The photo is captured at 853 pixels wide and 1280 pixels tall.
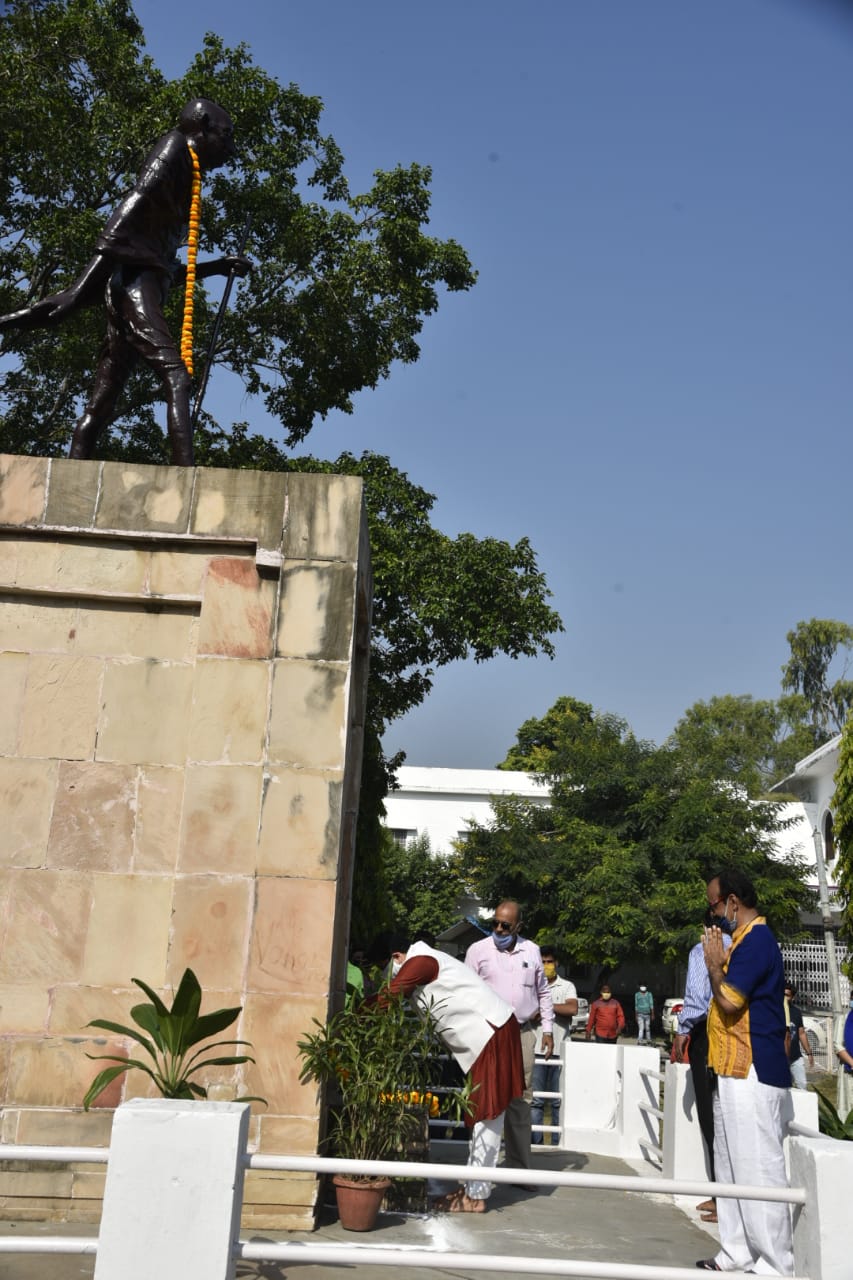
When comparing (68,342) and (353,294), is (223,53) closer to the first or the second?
(353,294)

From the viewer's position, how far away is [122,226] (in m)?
7.00

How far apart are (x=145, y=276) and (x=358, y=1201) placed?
5.35 metres

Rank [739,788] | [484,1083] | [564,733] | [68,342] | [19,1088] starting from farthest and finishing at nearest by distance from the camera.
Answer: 1. [564,733]
2. [739,788]
3. [68,342]
4. [484,1083]
5. [19,1088]

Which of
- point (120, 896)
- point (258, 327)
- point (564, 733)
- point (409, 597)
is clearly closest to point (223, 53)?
point (258, 327)

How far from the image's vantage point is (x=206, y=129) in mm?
7125

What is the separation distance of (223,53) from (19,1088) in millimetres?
14651

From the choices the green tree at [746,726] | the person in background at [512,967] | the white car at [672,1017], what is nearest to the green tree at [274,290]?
the white car at [672,1017]

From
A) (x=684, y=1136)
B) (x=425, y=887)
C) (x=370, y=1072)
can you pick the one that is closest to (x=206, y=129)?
(x=370, y=1072)

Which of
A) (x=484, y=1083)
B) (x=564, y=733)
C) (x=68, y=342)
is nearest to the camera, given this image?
(x=484, y=1083)

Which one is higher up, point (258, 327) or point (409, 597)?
point (258, 327)

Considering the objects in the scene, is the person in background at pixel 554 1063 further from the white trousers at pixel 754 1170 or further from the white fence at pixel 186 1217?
the white fence at pixel 186 1217

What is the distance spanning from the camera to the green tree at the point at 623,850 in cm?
2508

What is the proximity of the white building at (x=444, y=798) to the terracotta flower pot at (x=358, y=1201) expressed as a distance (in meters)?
32.7

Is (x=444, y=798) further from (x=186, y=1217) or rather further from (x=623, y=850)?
(x=186, y=1217)
